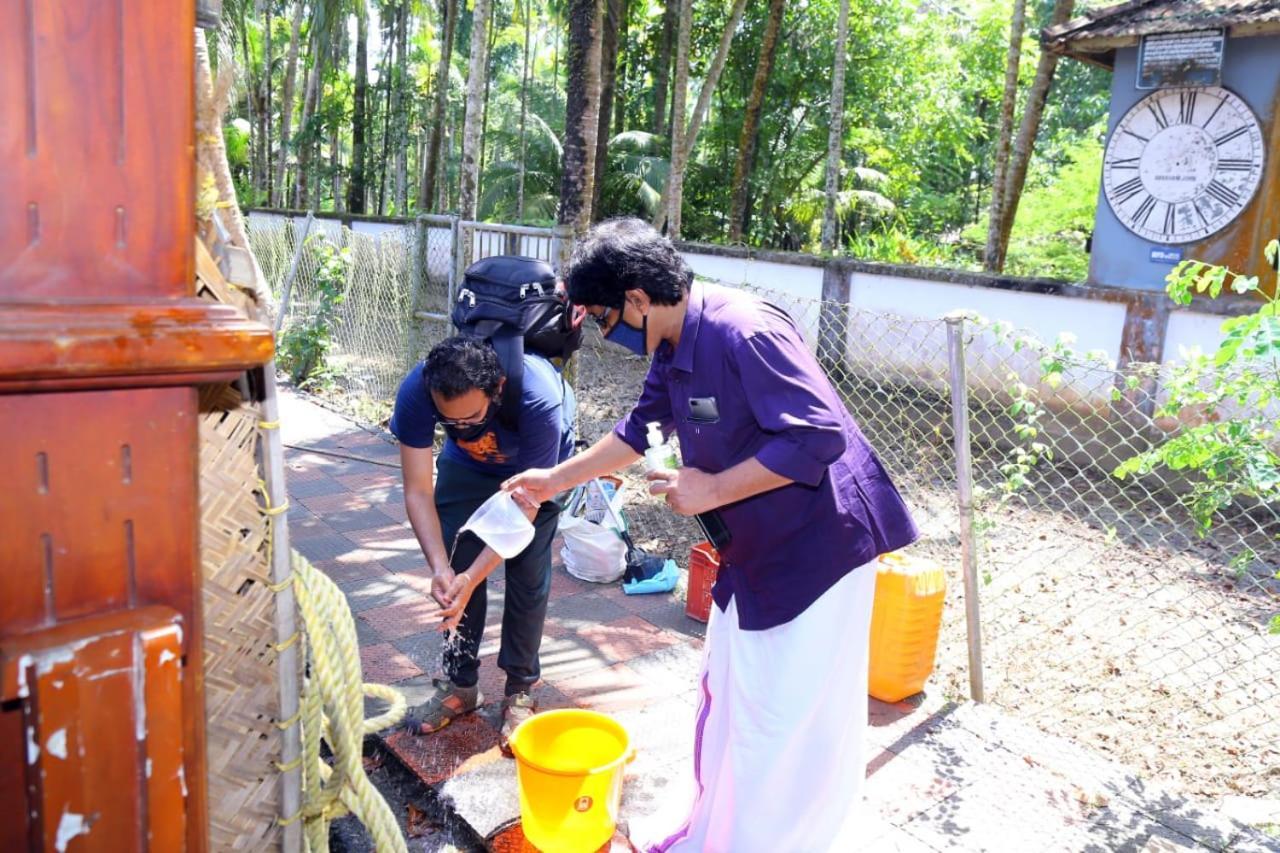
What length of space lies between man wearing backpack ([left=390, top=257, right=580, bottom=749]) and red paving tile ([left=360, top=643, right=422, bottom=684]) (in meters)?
0.36

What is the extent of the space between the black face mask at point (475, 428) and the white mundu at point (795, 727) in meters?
1.00

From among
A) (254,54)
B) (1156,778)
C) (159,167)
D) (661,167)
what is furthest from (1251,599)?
(254,54)

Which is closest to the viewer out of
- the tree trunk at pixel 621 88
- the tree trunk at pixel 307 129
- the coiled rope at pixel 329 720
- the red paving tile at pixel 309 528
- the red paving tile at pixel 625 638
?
the coiled rope at pixel 329 720

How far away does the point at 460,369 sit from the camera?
2.83 m

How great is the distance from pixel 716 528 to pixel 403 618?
93.2 inches

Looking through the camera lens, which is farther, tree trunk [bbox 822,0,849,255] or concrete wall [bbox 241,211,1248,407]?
tree trunk [bbox 822,0,849,255]

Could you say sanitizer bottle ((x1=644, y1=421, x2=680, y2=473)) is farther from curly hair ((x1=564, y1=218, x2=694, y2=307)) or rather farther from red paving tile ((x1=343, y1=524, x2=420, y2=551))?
red paving tile ((x1=343, y1=524, x2=420, y2=551))

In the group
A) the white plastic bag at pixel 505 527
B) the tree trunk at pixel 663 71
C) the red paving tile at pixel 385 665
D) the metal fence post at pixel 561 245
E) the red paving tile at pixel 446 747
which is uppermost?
the tree trunk at pixel 663 71

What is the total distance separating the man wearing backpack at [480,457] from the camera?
294 centimetres

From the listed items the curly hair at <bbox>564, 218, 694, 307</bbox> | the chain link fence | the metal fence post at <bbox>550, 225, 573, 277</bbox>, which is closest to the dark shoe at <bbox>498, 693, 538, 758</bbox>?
the curly hair at <bbox>564, 218, 694, 307</bbox>

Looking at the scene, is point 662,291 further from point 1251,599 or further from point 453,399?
point 1251,599

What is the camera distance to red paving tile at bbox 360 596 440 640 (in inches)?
166

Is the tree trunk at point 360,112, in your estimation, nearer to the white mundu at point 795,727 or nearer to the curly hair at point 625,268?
the curly hair at point 625,268

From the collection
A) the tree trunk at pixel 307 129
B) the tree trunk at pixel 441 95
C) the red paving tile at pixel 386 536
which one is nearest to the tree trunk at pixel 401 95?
the tree trunk at pixel 307 129
